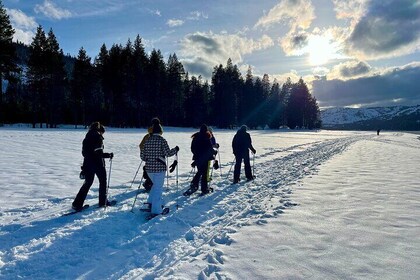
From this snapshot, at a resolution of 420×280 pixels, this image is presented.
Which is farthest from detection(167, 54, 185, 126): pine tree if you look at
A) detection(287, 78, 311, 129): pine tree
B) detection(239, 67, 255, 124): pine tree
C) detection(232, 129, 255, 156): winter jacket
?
detection(232, 129, 255, 156): winter jacket

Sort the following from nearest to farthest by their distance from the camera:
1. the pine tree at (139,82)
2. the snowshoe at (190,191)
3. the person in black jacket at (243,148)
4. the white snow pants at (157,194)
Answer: the white snow pants at (157,194), the snowshoe at (190,191), the person in black jacket at (243,148), the pine tree at (139,82)

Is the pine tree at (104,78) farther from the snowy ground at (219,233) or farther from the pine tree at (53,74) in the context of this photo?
the snowy ground at (219,233)

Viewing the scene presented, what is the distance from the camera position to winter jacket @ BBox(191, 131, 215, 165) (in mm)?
10133

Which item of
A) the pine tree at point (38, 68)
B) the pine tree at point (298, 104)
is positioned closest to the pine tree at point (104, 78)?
the pine tree at point (38, 68)

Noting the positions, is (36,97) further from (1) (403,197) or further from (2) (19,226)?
(1) (403,197)

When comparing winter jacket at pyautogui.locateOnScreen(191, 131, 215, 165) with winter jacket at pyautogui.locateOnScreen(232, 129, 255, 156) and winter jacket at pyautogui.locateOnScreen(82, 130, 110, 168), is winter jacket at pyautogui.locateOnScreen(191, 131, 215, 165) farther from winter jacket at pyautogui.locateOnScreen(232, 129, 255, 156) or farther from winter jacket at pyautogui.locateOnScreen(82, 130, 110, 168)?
winter jacket at pyautogui.locateOnScreen(82, 130, 110, 168)

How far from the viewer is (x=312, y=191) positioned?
1005 cm

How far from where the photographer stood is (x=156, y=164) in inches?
292

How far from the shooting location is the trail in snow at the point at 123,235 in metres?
4.73

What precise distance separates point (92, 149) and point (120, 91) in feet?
165

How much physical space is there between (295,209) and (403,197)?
3.88m

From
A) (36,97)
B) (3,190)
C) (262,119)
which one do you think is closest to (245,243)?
(3,190)

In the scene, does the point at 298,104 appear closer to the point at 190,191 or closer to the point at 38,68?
the point at 38,68

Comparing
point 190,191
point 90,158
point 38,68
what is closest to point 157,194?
point 90,158
